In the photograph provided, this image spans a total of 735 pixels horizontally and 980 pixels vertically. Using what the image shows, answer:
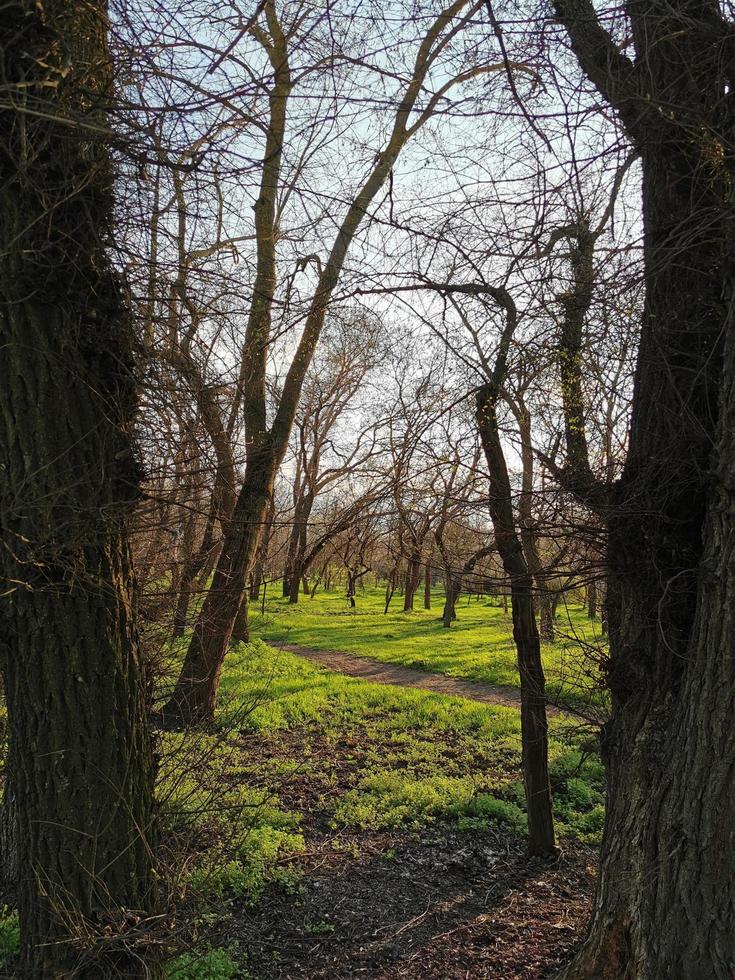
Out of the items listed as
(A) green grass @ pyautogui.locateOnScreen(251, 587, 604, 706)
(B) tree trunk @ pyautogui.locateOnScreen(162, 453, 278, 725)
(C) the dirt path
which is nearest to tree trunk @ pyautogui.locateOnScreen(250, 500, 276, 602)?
(B) tree trunk @ pyautogui.locateOnScreen(162, 453, 278, 725)

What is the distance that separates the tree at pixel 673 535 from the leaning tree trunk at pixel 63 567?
2.35 m

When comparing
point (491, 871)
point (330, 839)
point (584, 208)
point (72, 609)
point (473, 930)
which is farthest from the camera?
point (330, 839)

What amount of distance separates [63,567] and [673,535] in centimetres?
294

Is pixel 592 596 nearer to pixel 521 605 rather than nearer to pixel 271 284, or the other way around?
pixel 521 605

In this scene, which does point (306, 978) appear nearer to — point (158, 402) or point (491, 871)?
point (491, 871)

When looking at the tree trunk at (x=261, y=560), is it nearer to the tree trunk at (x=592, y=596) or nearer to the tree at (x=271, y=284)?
the tree at (x=271, y=284)

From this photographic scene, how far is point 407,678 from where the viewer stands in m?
14.0

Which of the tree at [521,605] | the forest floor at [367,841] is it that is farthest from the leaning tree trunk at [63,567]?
the tree at [521,605]

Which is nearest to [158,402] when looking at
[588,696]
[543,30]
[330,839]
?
[543,30]

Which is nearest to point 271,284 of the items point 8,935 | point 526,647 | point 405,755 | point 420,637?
point 526,647

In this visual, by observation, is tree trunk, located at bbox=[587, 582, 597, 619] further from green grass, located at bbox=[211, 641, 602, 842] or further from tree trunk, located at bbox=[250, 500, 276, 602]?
tree trunk, located at bbox=[250, 500, 276, 602]

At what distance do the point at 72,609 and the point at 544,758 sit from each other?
436cm

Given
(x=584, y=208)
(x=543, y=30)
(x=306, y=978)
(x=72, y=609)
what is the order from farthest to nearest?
(x=306, y=978) < (x=584, y=208) < (x=543, y=30) < (x=72, y=609)

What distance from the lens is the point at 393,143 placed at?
14.0ft
